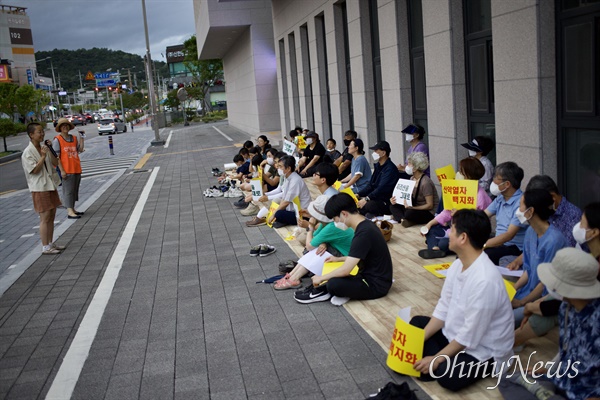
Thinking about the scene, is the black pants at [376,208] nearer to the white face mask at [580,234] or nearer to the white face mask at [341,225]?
the white face mask at [341,225]

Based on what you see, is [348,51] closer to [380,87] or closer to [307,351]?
Result: [380,87]

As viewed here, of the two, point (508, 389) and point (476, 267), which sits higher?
point (476, 267)

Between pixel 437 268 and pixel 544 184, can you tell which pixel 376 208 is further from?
pixel 544 184

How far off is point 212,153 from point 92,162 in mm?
6434

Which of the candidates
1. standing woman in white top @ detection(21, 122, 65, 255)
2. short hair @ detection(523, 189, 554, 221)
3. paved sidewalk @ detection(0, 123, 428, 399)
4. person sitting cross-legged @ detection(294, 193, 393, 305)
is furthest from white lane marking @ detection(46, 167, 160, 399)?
short hair @ detection(523, 189, 554, 221)

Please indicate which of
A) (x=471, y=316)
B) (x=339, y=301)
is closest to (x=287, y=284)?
(x=339, y=301)

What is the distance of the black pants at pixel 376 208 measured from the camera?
12.4 meters

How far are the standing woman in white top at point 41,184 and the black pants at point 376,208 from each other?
585cm

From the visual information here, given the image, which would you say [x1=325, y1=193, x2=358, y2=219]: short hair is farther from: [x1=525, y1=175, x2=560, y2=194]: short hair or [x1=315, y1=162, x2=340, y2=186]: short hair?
[x1=315, y1=162, x2=340, y2=186]: short hair

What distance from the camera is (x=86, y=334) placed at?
765 centimetres

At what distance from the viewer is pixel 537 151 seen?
880 cm

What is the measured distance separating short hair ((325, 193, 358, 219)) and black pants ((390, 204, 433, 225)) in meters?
4.11

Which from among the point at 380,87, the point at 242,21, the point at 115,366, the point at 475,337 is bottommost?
the point at 115,366

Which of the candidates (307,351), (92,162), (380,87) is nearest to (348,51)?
(380,87)
